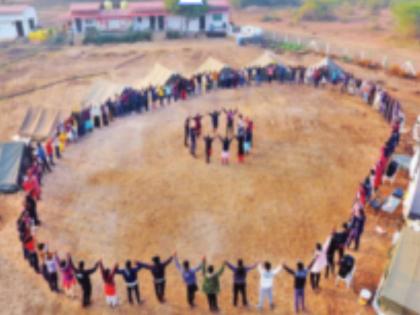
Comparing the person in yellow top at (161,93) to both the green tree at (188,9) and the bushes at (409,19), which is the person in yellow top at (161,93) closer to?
the green tree at (188,9)

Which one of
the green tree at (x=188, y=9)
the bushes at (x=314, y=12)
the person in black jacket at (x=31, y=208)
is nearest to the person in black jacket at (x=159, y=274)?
the person in black jacket at (x=31, y=208)

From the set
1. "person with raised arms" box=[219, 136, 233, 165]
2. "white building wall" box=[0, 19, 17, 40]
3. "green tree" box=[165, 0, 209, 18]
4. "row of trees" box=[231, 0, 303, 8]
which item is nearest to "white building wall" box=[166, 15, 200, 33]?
"green tree" box=[165, 0, 209, 18]

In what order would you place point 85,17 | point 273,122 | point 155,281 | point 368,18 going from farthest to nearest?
point 368,18, point 85,17, point 273,122, point 155,281

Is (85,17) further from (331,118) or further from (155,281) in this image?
(155,281)

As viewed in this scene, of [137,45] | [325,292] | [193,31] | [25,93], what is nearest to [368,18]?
[193,31]

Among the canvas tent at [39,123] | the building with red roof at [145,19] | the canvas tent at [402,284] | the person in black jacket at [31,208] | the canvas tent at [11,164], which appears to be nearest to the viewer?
the canvas tent at [402,284]

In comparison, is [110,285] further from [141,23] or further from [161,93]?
[141,23]

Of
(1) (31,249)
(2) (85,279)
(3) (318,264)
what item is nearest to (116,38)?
(1) (31,249)

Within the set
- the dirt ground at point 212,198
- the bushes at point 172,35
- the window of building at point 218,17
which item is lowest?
the dirt ground at point 212,198
